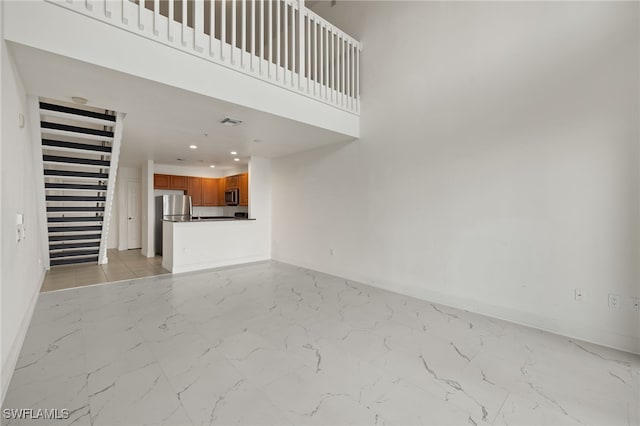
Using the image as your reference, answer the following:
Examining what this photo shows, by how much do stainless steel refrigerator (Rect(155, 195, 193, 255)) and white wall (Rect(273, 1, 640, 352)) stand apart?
14.4 ft

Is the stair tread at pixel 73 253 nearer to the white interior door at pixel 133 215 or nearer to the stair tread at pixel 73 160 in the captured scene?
the stair tread at pixel 73 160

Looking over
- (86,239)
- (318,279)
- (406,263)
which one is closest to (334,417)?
(406,263)

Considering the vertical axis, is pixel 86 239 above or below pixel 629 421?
above

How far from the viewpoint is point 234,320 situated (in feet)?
9.50

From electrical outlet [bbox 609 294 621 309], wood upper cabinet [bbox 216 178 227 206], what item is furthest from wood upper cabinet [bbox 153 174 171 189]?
electrical outlet [bbox 609 294 621 309]

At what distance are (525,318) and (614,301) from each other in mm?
686

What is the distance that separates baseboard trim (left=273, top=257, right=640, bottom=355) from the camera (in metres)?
2.39

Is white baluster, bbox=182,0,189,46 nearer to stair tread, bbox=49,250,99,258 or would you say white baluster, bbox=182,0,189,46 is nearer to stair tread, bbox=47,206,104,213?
stair tread, bbox=47,206,104,213

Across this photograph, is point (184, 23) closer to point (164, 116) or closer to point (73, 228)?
point (164, 116)

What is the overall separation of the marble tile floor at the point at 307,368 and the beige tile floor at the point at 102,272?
93 cm

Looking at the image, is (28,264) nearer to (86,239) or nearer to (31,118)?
(31,118)

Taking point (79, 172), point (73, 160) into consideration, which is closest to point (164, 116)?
Answer: point (73, 160)

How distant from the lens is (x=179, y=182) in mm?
7594

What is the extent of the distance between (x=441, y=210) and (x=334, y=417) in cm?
263
